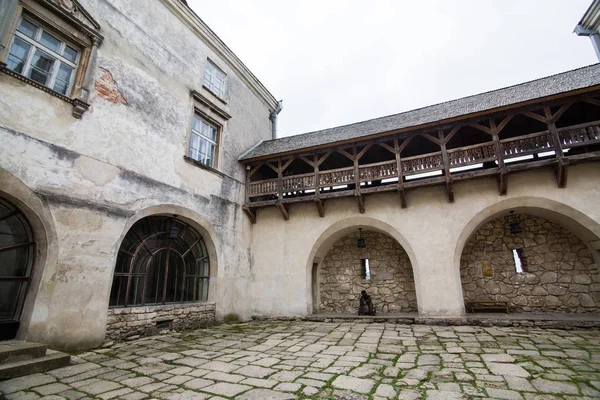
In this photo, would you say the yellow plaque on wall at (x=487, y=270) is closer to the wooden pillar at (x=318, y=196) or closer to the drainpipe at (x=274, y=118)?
the wooden pillar at (x=318, y=196)

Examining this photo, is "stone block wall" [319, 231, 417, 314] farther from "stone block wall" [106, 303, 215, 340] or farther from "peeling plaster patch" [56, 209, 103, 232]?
"peeling plaster patch" [56, 209, 103, 232]

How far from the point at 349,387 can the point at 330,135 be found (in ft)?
26.6

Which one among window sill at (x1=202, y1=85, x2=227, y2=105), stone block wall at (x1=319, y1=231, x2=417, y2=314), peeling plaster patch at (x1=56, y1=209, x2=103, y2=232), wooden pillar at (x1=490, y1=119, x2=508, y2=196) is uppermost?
window sill at (x1=202, y1=85, x2=227, y2=105)

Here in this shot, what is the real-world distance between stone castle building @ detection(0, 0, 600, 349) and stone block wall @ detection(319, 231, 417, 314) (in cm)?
5

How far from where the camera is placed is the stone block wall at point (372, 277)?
30.5 ft

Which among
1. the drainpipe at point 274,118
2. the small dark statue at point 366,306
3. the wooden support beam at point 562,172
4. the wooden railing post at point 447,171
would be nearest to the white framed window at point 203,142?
the drainpipe at point 274,118

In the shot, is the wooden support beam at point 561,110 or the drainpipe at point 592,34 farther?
the drainpipe at point 592,34

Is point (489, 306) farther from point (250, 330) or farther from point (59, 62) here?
point (59, 62)

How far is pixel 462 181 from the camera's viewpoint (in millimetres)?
7684

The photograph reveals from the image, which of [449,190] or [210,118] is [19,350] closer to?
[210,118]

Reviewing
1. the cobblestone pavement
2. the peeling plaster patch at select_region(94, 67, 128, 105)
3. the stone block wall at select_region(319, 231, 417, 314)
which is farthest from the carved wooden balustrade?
the peeling plaster patch at select_region(94, 67, 128, 105)

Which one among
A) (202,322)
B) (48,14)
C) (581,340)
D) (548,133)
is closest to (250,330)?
(202,322)

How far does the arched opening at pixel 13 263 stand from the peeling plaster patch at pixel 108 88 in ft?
8.86

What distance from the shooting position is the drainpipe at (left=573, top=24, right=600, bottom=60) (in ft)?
30.9
